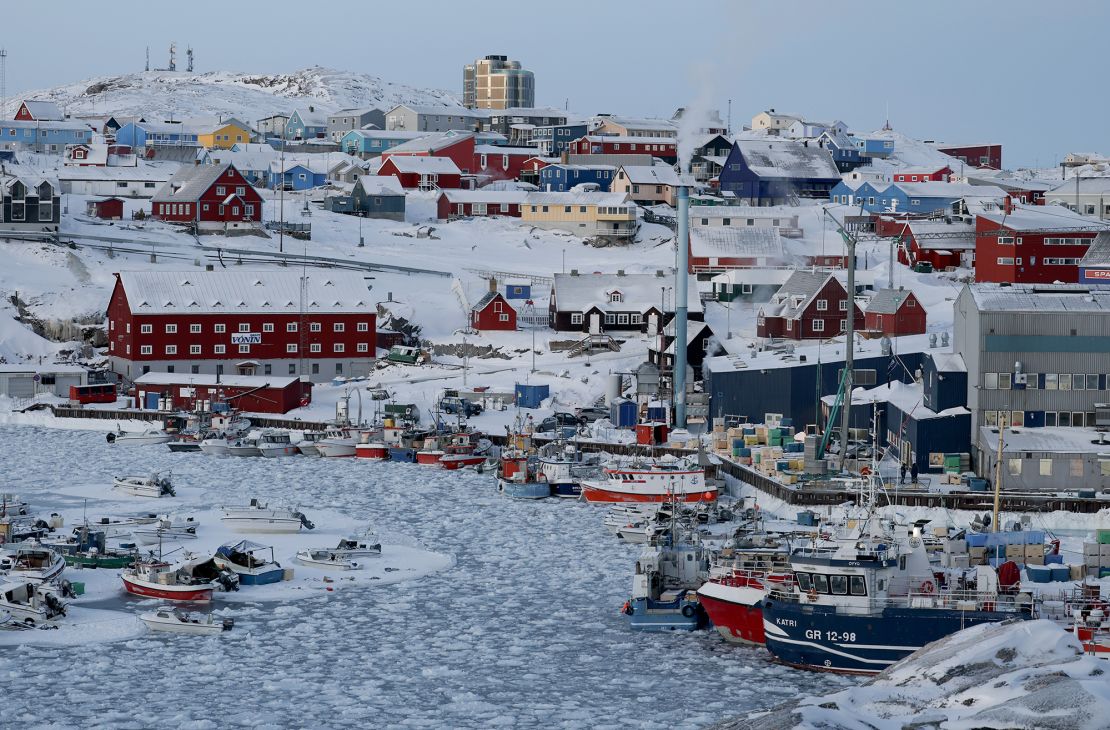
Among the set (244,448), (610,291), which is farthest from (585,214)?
(244,448)

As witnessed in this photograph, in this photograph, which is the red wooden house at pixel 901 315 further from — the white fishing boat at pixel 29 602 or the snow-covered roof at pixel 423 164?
the snow-covered roof at pixel 423 164

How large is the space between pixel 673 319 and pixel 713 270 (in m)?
11.3

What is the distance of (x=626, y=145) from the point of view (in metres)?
100

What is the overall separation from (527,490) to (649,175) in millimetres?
47403

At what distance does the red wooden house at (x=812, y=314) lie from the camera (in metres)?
57.1

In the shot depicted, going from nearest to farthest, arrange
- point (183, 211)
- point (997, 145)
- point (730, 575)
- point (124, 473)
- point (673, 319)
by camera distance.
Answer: point (730, 575)
point (124, 473)
point (673, 319)
point (183, 211)
point (997, 145)

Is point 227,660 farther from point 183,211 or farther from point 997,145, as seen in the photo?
point 997,145

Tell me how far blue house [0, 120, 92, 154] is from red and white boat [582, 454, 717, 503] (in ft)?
224

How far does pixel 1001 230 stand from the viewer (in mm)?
63250

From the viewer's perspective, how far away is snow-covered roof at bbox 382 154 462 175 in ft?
289

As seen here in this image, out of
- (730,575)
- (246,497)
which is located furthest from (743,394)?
(730,575)

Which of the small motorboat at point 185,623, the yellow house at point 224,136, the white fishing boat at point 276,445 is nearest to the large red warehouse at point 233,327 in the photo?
the white fishing boat at point 276,445

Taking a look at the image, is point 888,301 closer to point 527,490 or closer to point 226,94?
point 527,490

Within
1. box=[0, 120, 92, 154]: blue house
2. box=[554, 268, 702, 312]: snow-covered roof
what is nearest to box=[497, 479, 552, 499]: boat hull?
box=[554, 268, 702, 312]: snow-covered roof
